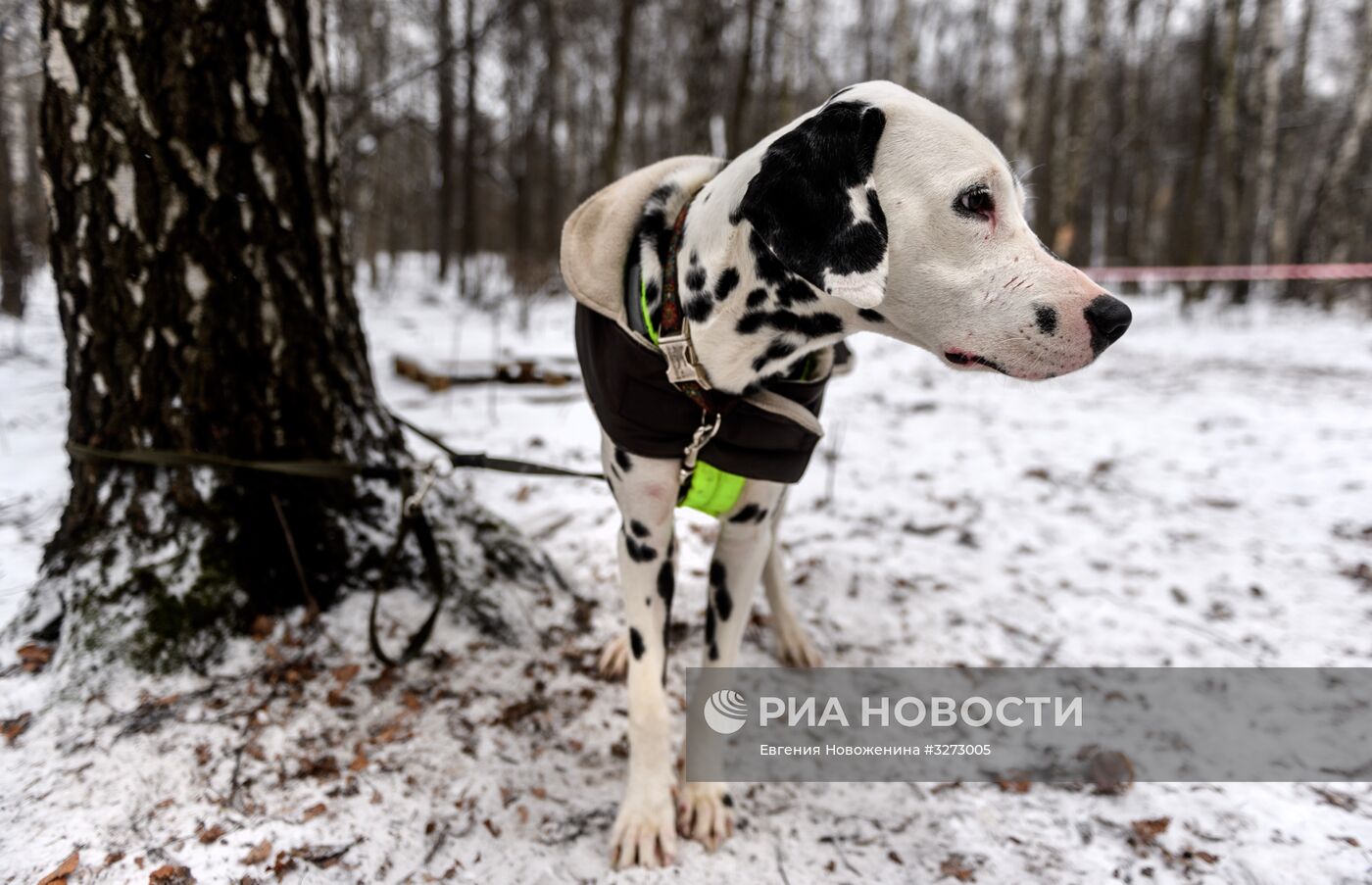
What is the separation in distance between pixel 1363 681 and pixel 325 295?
373 cm

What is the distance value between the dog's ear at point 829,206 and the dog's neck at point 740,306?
0.41 ft

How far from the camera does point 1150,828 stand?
6.07 feet

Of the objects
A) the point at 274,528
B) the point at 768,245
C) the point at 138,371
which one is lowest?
the point at 274,528

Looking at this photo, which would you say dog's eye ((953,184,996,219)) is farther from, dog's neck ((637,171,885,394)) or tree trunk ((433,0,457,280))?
tree trunk ((433,0,457,280))

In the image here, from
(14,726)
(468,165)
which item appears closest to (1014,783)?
(14,726)

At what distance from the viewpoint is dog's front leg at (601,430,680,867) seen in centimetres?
180

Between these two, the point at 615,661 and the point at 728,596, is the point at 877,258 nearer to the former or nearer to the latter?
the point at 728,596

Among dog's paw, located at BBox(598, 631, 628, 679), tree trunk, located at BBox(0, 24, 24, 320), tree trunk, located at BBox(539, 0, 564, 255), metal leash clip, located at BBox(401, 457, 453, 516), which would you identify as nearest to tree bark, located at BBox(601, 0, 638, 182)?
tree trunk, located at BBox(539, 0, 564, 255)

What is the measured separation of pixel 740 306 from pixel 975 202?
510 mm

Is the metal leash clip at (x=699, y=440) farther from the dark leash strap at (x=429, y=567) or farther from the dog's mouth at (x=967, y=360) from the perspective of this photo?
the dark leash strap at (x=429, y=567)

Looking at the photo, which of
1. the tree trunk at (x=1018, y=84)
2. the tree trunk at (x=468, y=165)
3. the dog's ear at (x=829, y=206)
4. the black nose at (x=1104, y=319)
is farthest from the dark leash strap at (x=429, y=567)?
the tree trunk at (x=1018, y=84)

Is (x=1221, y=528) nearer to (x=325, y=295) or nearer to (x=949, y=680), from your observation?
(x=949, y=680)

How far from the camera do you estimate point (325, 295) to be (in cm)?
239

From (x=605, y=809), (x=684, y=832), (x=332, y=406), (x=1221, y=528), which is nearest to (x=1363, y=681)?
(x=1221, y=528)
